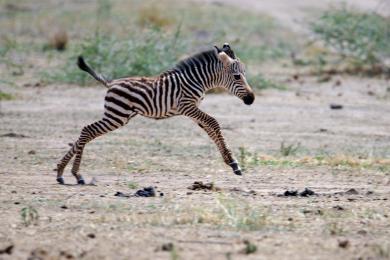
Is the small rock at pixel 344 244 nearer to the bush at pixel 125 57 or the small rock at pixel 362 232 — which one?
the small rock at pixel 362 232

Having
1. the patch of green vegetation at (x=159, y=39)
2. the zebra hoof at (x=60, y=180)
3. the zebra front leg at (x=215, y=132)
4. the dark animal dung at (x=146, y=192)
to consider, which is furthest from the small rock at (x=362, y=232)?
the patch of green vegetation at (x=159, y=39)

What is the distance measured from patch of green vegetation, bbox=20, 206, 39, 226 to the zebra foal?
2478mm

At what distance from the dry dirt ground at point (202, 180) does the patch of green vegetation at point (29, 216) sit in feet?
0.10

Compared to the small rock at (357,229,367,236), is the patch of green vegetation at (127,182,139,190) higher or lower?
lower

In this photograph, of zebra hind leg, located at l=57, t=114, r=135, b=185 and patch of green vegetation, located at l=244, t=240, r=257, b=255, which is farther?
zebra hind leg, located at l=57, t=114, r=135, b=185

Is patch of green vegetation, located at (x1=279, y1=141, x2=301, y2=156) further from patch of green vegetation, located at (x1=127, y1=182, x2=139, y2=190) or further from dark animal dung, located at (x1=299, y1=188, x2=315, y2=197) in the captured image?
patch of green vegetation, located at (x1=127, y1=182, x2=139, y2=190)

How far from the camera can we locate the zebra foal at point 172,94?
1262 cm

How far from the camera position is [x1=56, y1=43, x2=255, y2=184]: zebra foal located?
12625 millimetres

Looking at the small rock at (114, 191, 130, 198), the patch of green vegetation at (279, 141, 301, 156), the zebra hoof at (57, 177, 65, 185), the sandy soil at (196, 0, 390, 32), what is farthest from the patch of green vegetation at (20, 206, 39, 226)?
the sandy soil at (196, 0, 390, 32)

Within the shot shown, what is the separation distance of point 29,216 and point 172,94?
3.94m

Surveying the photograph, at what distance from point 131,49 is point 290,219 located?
13.6m

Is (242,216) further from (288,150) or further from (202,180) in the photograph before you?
(288,150)

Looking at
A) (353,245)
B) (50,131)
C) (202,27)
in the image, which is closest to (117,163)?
(50,131)

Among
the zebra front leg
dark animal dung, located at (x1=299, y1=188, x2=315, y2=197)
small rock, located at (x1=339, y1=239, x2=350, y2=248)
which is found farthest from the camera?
the zebra front leg
